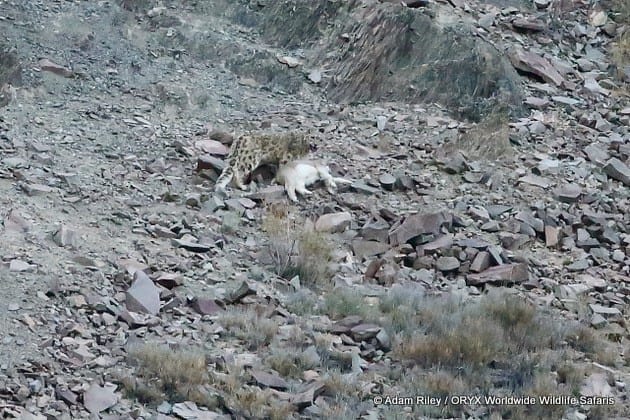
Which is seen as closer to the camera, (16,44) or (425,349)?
(425,349)

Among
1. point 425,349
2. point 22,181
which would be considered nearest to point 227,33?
point 22,181

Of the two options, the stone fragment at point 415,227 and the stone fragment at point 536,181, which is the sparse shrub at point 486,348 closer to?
the stone fragment at point 415,227

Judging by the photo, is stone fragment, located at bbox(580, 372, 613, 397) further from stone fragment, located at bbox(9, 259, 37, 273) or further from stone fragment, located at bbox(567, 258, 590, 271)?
→ stone fragment, located at bbox(9, 259, 37, 273)

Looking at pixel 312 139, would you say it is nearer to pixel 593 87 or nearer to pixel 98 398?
pixel 593 87

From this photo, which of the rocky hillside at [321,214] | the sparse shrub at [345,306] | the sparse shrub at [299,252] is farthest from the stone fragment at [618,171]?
the sparse shrub at [345,306]

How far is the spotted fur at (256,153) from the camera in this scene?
42.7 ft

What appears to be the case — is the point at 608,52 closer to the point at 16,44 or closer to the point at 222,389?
the point at 16,44

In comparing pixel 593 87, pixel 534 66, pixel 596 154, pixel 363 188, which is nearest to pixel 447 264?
pixel 363 188

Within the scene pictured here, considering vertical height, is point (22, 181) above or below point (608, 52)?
below

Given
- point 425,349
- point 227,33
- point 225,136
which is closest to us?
point 425,349

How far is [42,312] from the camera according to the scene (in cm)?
892

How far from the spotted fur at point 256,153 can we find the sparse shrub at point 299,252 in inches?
43.8

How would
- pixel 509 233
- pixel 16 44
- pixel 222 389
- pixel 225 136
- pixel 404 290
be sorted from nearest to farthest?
1. pixel 222 389
2. pixel 404 290
3. pixel 509 233
4. pixel 225 136
5. pixel 16 44

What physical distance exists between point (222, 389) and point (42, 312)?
1.55 m
